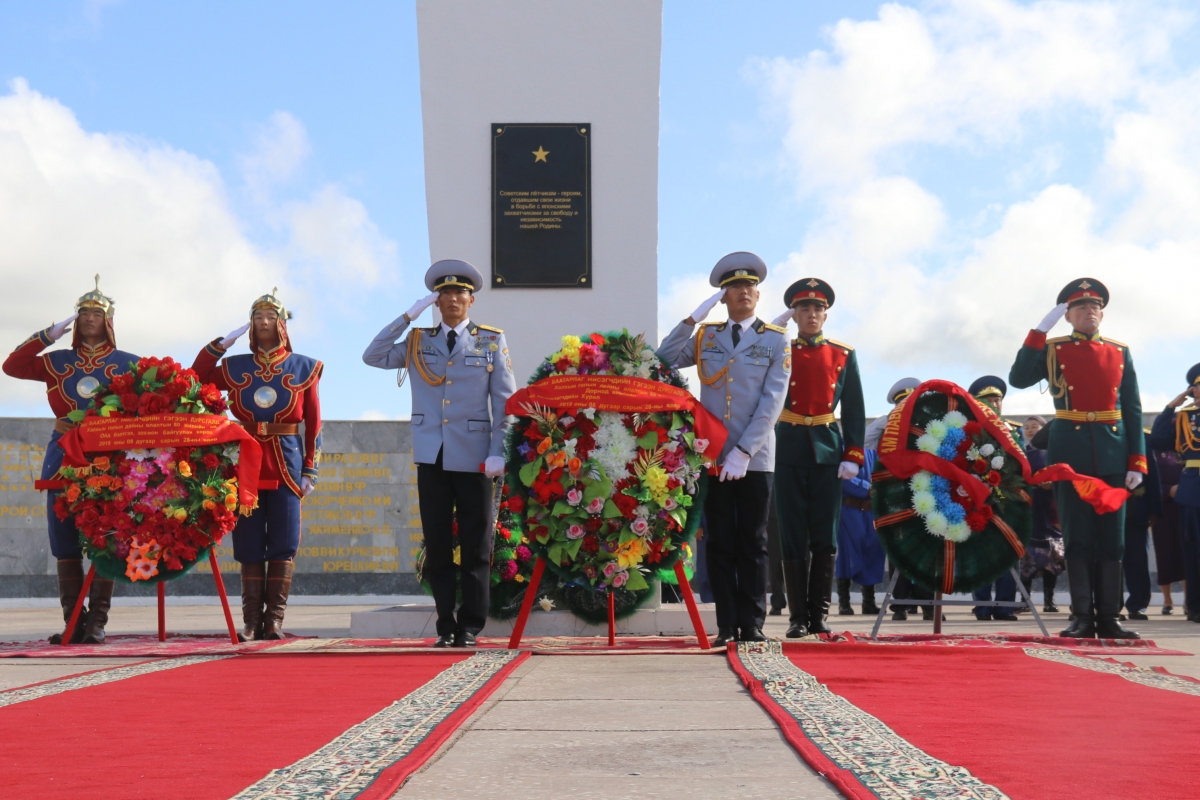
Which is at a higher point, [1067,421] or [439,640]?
[1067,421]

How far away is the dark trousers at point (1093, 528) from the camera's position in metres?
5.95

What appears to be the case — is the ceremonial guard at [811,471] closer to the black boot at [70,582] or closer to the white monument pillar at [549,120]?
the white monument pillar at [549,120]

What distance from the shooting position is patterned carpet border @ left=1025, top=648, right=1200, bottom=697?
390 centimetres

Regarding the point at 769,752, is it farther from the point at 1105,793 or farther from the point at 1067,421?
the point at 1067,421

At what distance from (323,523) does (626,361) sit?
6991 millimetres

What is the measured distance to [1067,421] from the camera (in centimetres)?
604

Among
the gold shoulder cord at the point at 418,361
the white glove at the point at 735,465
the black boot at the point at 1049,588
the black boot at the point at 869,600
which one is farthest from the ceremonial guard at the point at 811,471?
the black boot at the point at 1049,588

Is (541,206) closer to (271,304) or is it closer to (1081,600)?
(271,304)

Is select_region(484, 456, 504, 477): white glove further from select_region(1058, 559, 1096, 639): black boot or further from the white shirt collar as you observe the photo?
select_region(1058, 559, 1096, 639): black boot

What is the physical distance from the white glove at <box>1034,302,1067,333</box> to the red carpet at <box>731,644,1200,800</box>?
190 cm

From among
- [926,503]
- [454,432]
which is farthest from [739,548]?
[454,432]

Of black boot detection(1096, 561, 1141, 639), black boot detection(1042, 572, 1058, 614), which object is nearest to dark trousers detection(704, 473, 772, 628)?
black boot detection(1096, 561, 1141, 639)

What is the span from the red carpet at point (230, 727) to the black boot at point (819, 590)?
6.18ft

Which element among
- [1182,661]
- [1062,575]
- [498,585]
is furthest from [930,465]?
[1062,575]
